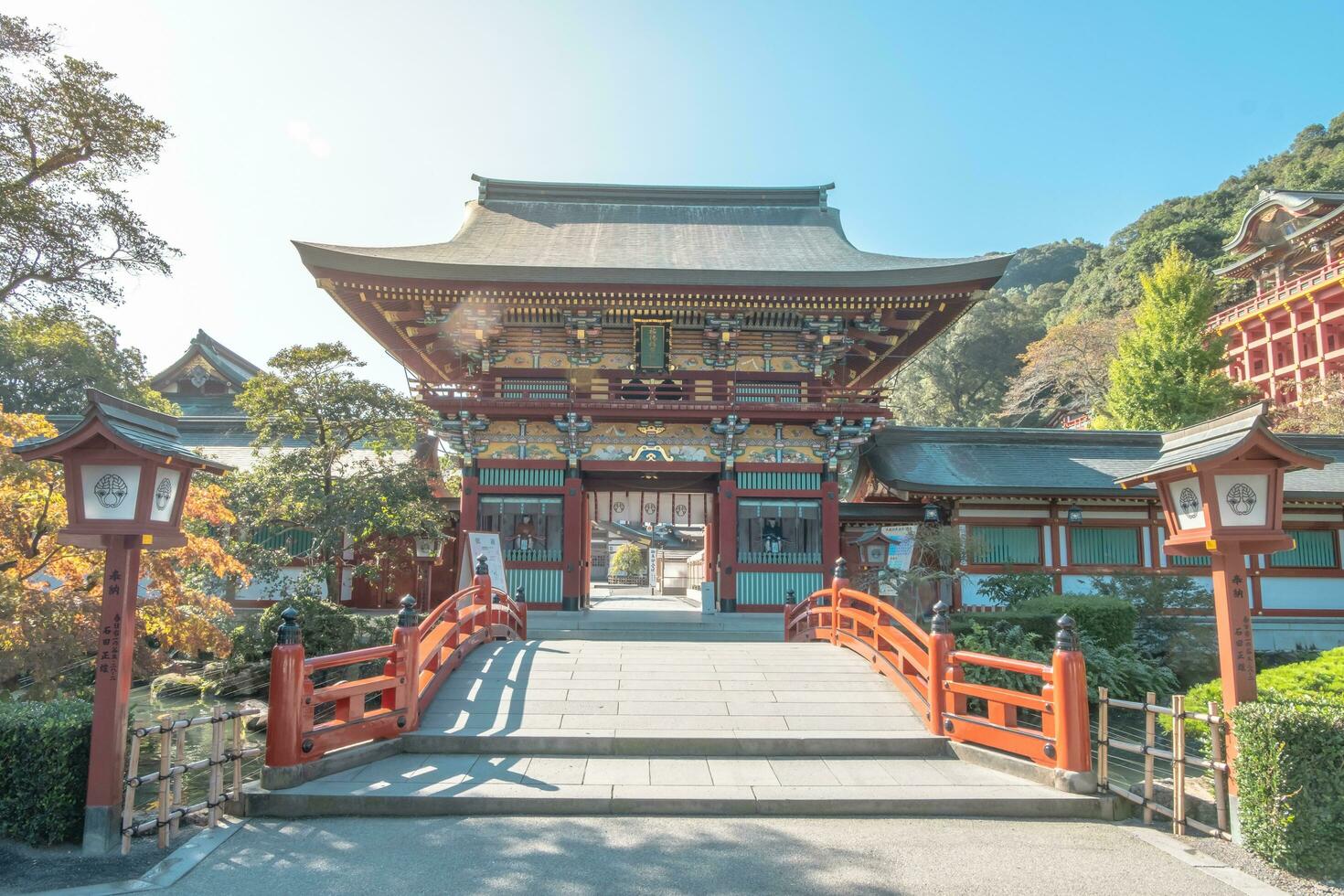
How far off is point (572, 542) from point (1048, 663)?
9063mm

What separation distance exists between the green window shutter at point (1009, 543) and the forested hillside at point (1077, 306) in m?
25.1

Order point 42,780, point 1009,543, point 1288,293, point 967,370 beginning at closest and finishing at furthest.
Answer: point 42,780, point 1009,543, point 1288,293, point 967,370

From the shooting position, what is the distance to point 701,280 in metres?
16.0

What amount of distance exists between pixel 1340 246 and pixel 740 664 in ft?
128

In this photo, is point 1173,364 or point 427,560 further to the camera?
point 1173,364

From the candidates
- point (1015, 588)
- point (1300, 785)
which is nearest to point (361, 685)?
point (1300, 785)

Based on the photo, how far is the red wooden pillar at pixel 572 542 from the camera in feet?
54.1

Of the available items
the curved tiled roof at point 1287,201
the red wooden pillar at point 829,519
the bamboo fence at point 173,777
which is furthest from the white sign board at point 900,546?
the curved tiled roof at point 1287,201

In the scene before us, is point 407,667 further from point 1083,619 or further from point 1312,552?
point 1312,552

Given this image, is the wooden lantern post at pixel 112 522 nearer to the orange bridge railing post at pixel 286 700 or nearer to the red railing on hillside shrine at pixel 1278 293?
the orange bridge railing post at pixel 286 700

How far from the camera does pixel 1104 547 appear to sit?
A: 18.1m

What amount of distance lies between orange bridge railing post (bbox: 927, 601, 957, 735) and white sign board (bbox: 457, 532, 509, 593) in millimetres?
8704

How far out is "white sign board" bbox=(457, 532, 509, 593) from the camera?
48.9 feet

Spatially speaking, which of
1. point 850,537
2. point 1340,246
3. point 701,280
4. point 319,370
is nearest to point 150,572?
point 319,370
